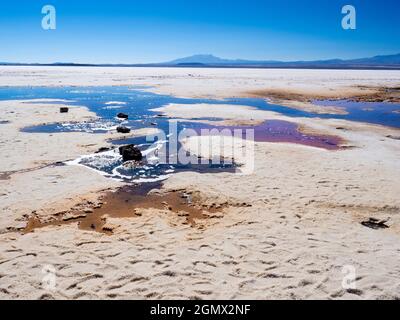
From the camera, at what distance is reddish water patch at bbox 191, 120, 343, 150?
Answer: 1580 cm

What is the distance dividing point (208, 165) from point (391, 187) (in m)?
5.68

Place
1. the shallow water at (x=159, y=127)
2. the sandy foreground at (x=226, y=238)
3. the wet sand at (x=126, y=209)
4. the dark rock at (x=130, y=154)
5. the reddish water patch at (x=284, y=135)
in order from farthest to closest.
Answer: the reddish water patch at (x=284, y=135), the dark rock at (x=130, y=154), the shallow water at (x=159, y=127), the wet sand at (x=126, y=209), the sandy foreground at (x=226, y=238)

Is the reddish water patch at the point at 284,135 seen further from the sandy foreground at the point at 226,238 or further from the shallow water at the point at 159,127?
the sandy foreground at the point at 226,238

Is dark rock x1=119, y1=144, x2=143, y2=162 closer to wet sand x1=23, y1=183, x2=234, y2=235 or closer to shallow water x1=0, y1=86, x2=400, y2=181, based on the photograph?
shallow water x1=0, y1=86, x2=400, y2=181

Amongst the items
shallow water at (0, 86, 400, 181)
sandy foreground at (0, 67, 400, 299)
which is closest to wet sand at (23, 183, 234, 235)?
sandy foreground at (0, 67, 400, 299)

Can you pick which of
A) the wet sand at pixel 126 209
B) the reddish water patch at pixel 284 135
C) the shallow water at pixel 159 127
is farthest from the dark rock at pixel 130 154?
the reddish water patch at pixel 284 135

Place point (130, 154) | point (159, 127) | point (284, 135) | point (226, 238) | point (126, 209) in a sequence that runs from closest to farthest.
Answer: point (226, 238) → point (126, 209) → point (130, 154) → point (284, 135) → point (159, 127)

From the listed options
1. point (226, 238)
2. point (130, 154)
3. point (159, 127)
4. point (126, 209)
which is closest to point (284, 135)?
point (159, 127)

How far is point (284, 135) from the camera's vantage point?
17531 millimetres

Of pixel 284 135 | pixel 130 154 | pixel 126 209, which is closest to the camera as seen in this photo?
pixel 126 209

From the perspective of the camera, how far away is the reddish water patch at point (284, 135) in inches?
622

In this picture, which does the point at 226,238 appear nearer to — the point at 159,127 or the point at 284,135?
the point at 284,135

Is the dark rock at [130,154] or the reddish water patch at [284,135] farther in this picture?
the reddish water patch at [284,135]
